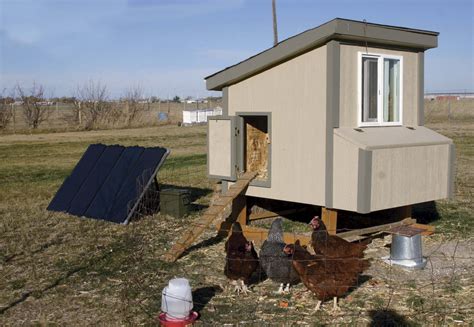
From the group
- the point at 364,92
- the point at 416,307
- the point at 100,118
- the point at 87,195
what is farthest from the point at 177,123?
the point at 416,307

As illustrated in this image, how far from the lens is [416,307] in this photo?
6336mm

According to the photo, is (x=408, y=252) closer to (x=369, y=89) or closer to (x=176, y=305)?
(x=369, y=89)

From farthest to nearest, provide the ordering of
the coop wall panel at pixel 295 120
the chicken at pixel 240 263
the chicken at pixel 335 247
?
1. the coop wall panel at pixel 295 120
2. the chicken at pixel 240 263
3. the chicken at pixel 335 247

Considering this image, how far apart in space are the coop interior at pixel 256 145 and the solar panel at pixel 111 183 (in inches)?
68.9

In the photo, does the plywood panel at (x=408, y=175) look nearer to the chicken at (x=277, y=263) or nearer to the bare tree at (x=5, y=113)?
the chicken at (x=277, y=263)

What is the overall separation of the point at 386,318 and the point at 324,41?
401cm

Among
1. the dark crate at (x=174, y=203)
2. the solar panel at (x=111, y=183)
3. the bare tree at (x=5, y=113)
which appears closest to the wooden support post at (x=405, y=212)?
the dark crate at (x=174, y=203)

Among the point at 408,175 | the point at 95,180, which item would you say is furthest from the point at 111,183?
the point at 408,175

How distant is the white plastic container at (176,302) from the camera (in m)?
5.63

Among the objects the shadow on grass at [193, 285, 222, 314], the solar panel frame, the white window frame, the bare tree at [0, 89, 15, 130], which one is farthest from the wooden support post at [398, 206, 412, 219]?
the bare tree at [0, 89, 15, 130]

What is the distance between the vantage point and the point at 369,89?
8922mm

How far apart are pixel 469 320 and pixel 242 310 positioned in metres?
2.27

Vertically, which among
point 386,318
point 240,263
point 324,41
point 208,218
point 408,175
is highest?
point 324,41

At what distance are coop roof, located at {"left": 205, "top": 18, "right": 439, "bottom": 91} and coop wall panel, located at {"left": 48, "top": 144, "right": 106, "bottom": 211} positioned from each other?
3.65 metres
